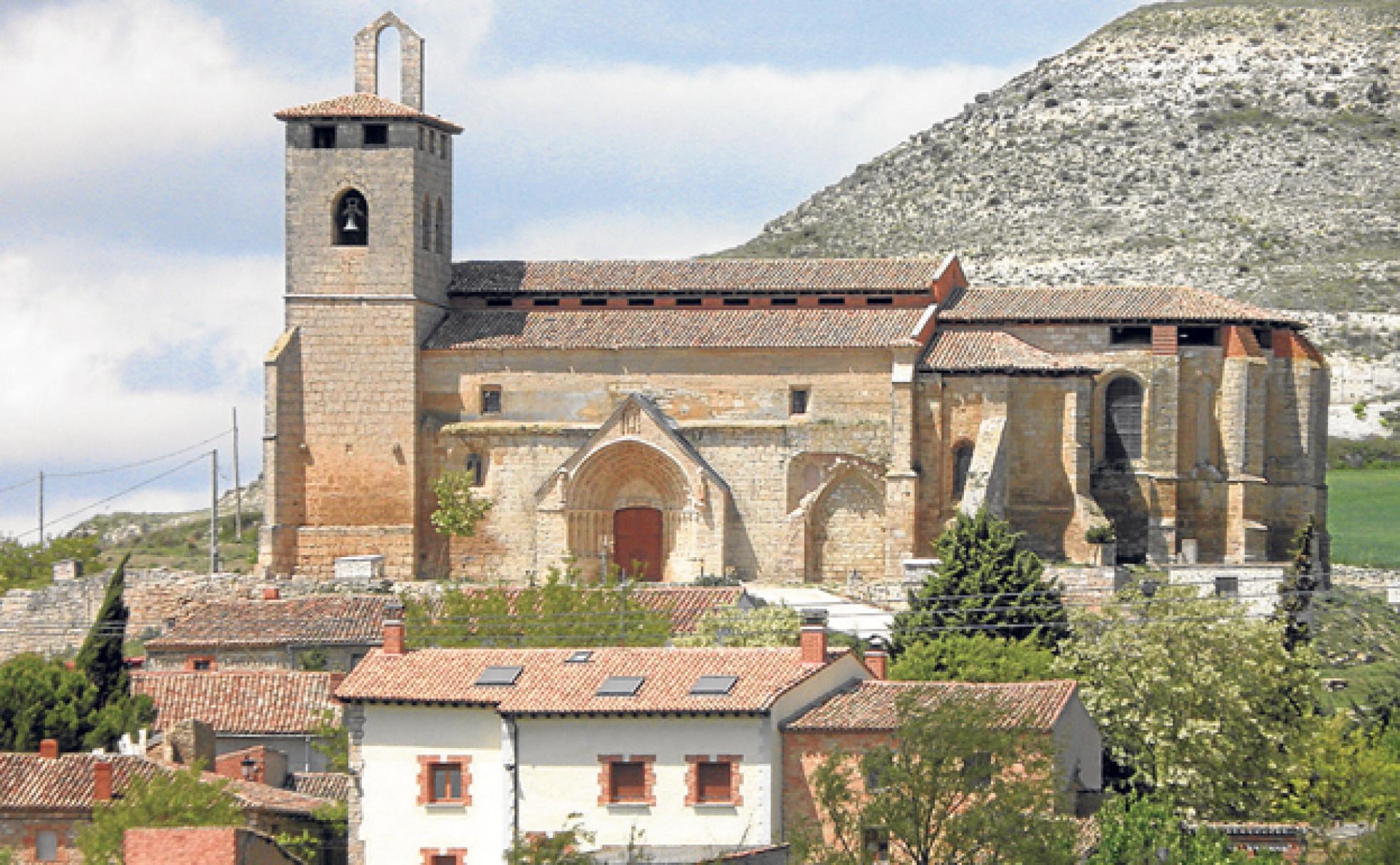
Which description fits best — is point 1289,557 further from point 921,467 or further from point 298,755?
point 298,755

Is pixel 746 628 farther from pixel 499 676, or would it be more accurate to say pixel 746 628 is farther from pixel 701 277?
pixel 701 277

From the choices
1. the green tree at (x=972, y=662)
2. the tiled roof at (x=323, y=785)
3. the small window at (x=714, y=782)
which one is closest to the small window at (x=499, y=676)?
the tiled roof at (x=323, y=785)

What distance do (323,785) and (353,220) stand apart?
995 inches

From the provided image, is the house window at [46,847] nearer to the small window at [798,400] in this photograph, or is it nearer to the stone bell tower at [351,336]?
the stone bell tower at [351,336]

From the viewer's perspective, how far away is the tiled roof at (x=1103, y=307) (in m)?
79.1

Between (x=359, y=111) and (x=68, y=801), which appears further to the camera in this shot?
(x=359, y=111)

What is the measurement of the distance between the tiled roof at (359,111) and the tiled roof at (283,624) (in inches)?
517

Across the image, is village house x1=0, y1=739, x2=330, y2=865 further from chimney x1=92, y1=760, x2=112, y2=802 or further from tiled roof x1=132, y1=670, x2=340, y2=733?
tiled roof x1=132, y1=670, x2=340, y2=733

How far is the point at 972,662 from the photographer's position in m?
63.4

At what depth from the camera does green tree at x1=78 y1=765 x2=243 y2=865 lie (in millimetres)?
48969

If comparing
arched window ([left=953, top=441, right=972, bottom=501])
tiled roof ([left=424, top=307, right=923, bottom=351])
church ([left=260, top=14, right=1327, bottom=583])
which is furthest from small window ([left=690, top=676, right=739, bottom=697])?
tiled roof ([left=424, top=307, right=923, bottom=351])

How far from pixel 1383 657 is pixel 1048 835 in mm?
31233

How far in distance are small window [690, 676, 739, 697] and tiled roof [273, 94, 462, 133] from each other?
29.5 metres

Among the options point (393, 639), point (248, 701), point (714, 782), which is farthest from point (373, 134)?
point (714, 782)
